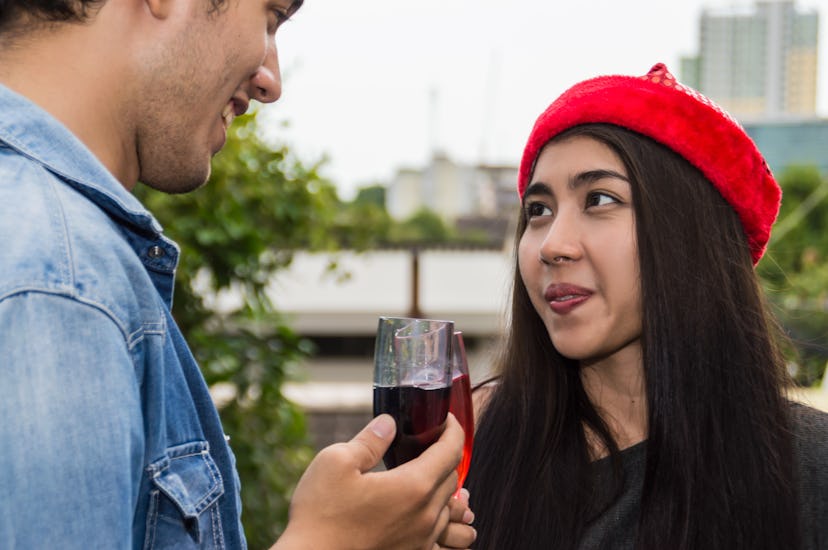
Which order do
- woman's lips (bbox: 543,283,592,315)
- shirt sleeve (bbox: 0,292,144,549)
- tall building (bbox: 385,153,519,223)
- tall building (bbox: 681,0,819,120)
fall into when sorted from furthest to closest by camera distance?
1. tall building (bbox: 681,0,819,120)
2. tall building (bbox: 385,153,519,223)
3. woman's lips (bbox: 543,283,592,315)
4. shirt sleeve (bbox: 0,292,144,549)

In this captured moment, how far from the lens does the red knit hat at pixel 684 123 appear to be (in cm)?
184

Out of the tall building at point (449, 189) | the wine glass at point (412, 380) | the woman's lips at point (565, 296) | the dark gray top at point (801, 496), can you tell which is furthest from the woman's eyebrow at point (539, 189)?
the tall building at point (449, 189)

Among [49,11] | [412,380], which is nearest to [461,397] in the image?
[412,380]

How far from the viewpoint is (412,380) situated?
49.3 inches

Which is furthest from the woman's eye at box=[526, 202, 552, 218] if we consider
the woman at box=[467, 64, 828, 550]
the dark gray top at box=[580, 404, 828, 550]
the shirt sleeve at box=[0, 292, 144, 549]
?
the shirt sleeve at box=[0, 292, 144, 549]

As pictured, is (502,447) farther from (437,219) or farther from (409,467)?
(437,219)

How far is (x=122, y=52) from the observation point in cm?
99

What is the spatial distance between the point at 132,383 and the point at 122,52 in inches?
16.2

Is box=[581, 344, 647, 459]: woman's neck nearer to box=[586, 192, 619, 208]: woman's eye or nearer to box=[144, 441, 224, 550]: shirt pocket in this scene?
box=[586, 192, 619, 208]: woman's eye

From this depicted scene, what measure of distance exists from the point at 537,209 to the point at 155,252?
1.17 metres

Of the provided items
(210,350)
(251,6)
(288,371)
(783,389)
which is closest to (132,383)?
(251,6)

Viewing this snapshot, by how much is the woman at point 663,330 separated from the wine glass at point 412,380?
0.65 m

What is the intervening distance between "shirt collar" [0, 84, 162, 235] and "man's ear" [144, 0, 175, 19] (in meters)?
0.19

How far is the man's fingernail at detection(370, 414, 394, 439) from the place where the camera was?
3.84ft
